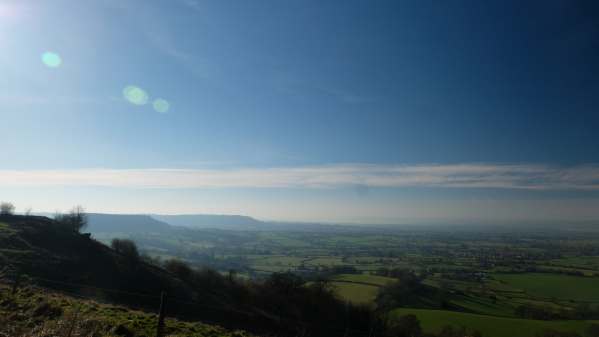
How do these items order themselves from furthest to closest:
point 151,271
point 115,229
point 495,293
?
point 115,229, point 495,293, point 151,271

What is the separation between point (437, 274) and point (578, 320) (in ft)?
107

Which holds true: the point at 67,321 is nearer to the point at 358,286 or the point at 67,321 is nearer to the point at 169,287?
the point at 169,287

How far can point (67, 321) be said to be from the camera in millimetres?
9625

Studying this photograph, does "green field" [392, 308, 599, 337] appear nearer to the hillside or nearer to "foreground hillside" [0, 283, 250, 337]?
the hillside

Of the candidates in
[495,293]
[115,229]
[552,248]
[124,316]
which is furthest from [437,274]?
A: [115,229]

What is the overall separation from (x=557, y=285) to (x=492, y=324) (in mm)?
28222

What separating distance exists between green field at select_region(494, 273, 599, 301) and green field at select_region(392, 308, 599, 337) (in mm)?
15658

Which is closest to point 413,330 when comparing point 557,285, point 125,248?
point 125,248

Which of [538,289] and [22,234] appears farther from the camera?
[538,289]

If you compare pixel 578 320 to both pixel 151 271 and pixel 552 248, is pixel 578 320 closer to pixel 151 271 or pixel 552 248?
pixel 151 271

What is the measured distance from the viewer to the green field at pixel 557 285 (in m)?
47.0

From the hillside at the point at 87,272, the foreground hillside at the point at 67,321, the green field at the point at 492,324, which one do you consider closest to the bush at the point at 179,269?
the hillside at the point at 87,272

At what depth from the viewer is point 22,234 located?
33.2 metres

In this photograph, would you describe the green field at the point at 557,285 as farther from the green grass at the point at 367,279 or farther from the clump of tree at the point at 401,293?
the green grass at the point at 367,279
